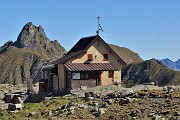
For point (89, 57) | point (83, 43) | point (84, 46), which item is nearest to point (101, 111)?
point (89, 57)

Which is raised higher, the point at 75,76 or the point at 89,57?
the point at 89,57

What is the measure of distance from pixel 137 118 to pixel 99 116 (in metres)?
3.34

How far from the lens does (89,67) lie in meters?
56.0

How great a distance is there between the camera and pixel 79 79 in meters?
54.8

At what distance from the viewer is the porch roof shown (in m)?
54.9

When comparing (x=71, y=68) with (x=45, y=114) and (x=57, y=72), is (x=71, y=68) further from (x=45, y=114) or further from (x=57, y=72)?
(x=45, y=114)

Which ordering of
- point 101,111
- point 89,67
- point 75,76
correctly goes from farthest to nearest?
point 89,67 → point 75,76 → point 101,111

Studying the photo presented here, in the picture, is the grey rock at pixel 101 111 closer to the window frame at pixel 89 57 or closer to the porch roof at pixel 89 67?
the porch roof at pixel 89 67

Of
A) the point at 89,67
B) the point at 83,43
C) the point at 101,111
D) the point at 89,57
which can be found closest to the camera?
the point at 101,111

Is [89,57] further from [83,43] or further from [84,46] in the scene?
[83,43]

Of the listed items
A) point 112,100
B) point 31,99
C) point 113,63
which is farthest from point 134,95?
point 113,63

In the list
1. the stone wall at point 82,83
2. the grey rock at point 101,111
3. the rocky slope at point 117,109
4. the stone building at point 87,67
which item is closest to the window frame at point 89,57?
the stone building at point 87,67

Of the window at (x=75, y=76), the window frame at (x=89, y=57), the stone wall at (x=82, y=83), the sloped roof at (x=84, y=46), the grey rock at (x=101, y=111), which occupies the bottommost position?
the grey rock at (x=101, y=111)

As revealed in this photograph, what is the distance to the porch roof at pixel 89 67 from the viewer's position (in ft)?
180
